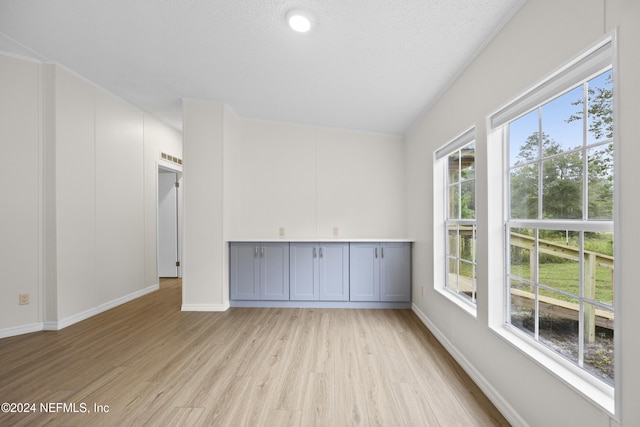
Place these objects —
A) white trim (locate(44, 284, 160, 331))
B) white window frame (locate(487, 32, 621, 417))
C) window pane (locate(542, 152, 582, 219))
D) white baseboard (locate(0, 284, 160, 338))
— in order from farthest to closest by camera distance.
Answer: white trim (locate(44, 284, 160, 331)), white baseboard (locate(0, 284, 160, 338)), window pane (locate(542, 152, 582, 219)), white window frame (locate(487, 32, 621, 417))

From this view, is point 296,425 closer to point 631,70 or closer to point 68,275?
point 631,70

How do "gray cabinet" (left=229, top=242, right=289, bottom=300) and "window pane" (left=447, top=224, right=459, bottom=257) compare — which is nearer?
"window pane" (left=447, top=224, right=459, bottom=257)

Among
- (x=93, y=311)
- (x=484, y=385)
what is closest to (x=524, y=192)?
(x=484, y=385)

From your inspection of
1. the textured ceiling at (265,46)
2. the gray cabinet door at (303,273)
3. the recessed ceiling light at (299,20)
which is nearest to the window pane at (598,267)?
the textured ceiling at (265,46)

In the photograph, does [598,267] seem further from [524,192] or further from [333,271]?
[333,271]

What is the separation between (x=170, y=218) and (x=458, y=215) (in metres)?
5.24

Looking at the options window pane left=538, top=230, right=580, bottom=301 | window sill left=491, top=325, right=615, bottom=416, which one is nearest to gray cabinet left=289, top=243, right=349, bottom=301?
window sill left=491, top=325, right=615, bottom=416

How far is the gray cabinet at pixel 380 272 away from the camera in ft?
13.1

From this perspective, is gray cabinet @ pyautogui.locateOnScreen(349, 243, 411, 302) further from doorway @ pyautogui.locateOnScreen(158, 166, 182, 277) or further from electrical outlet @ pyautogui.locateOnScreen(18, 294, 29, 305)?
doorway @ pyautogui.locateOnScreen(158, 166, 182, 277)

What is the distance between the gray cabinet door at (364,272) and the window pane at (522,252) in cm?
213

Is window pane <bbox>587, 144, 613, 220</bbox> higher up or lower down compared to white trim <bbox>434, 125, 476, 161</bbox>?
lower down

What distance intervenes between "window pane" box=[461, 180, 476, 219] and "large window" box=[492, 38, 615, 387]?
569 millimetres

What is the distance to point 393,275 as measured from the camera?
401 cm

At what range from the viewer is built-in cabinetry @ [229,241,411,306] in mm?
4012
